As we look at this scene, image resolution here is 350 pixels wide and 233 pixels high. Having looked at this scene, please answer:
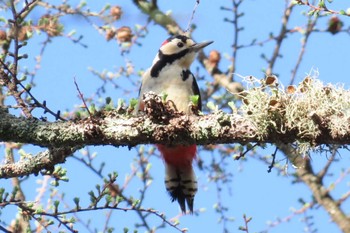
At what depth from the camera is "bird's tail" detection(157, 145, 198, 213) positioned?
4.45 metres

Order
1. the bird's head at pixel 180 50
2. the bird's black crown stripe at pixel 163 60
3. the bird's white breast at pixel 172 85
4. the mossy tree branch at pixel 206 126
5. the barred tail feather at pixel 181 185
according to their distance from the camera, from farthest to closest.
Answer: the bird's head at pixel 180 50 < the bird's black crown stripe at pixel 163 60 < the barred tail feather at pixel 181 185 < the bird's white breast at pixel 172 85 < the mossy tree branch at pixel 206 126

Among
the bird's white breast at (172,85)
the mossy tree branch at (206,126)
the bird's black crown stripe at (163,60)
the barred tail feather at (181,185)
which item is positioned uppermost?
the bird's black crown stripe at (163,60)

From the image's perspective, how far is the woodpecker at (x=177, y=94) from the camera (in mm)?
4398

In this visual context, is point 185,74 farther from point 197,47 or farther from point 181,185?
point 181,185

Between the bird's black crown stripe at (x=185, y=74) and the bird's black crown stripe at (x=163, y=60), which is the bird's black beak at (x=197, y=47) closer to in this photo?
the bird's black crown stripe at (x=163, y=60)

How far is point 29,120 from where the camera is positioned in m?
2.90

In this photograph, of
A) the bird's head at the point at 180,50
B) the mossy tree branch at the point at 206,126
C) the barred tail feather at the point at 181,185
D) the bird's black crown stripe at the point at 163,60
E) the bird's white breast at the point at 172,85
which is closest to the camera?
the mossy tree branch at the point at 206,126

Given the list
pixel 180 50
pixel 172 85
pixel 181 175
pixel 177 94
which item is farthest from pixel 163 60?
pixel 181 175

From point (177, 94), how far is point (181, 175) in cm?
54

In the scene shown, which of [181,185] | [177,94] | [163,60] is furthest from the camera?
[163,60]

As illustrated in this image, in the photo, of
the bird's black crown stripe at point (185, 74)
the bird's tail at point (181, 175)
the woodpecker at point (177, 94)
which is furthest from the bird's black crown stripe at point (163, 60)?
the bird's tail at point (181, 175)

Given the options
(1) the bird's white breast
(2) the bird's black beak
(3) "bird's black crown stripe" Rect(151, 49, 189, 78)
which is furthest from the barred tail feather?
(2) the bird's black beak

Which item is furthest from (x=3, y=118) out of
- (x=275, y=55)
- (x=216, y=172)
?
(x=275, y=55)

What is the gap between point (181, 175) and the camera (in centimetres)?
455
